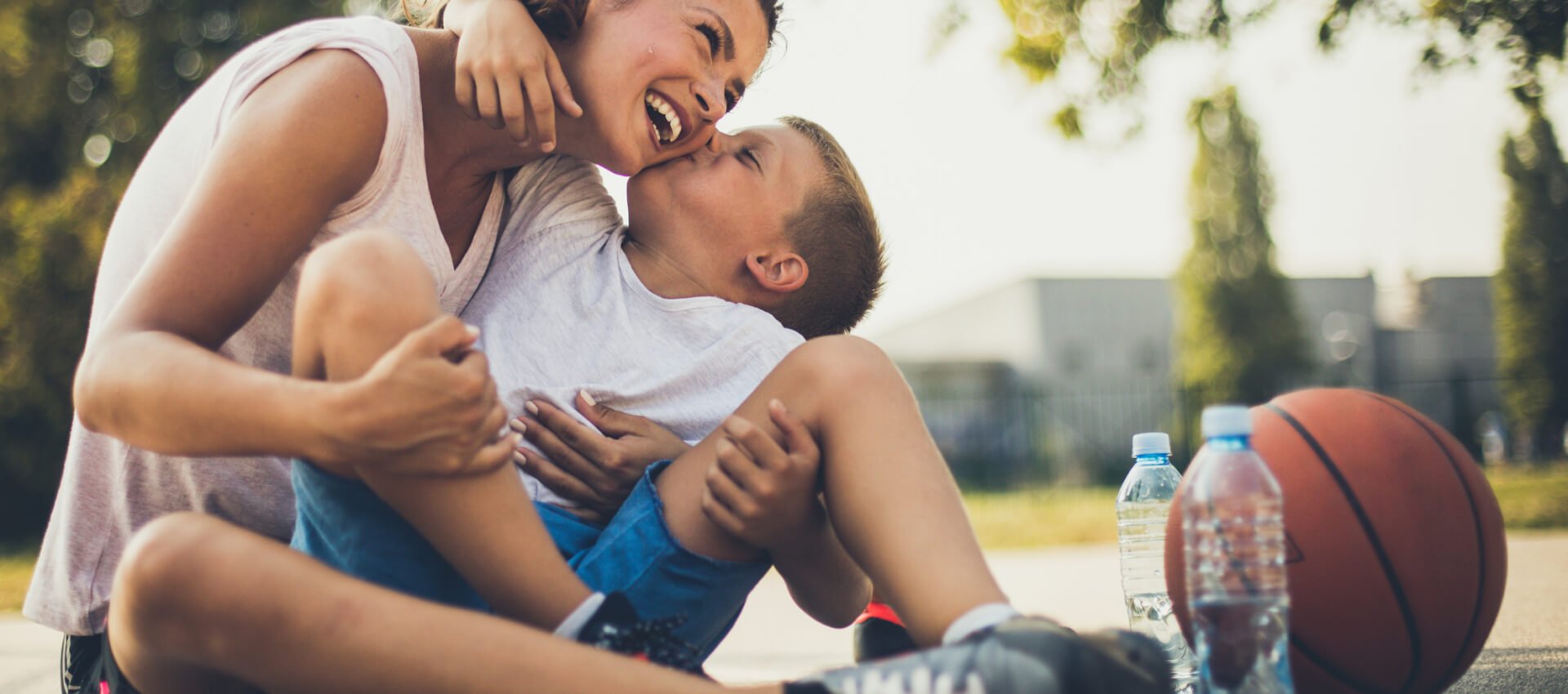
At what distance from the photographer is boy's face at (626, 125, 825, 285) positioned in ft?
8.32

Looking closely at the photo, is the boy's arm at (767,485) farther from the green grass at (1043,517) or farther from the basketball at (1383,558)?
the green grass at (1043,517)

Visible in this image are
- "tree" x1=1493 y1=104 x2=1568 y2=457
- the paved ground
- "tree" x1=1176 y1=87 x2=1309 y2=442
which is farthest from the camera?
"tree" x1=1176 y1=87 x2=1309 y2=442

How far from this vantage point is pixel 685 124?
2414 millimetres

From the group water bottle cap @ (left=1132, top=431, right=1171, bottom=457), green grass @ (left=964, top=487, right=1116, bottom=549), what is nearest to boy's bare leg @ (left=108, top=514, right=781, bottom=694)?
water bottle cap @ (left=1132, top=431, right=1171, bottom=457)

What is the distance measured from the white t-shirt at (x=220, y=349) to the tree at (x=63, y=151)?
11.5 metres

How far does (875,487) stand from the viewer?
169cm

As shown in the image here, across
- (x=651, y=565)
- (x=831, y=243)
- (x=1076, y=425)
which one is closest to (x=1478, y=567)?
(x=651, y=565)

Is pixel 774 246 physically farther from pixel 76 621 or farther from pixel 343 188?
pixel 76 621

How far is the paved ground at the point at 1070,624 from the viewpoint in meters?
2.69

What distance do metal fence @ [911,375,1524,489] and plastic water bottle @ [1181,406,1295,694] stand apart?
51.6 feet

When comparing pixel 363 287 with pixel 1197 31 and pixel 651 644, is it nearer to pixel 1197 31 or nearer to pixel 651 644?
pixel 651 644

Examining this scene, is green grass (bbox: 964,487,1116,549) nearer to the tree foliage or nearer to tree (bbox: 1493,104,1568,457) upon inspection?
the tree foliage

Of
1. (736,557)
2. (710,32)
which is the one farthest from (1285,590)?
(710,32)

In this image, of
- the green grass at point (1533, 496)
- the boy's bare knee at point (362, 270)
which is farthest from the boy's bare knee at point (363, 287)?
the green grass at point (1533, 496)
